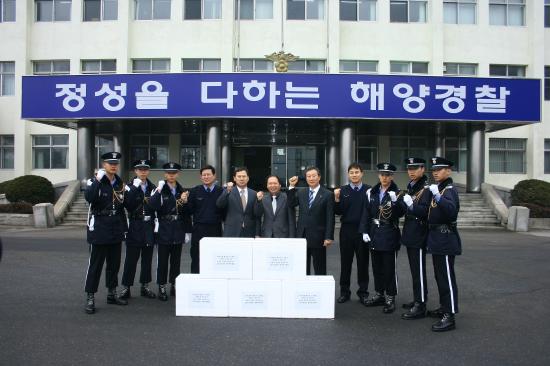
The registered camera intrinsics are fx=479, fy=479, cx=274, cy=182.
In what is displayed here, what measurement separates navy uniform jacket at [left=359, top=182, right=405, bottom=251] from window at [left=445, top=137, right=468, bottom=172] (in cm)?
1993

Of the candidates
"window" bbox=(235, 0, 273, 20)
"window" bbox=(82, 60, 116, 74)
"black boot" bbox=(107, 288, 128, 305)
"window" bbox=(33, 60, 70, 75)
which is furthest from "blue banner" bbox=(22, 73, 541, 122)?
"black boot" bbox=(107, 288, 128, 305)

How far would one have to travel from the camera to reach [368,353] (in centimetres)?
502

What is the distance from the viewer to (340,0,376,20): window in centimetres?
2527

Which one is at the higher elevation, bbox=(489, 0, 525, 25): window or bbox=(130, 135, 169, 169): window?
bbox=(489, 0, 525, 25): window

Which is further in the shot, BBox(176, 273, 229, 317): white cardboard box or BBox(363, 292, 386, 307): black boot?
BBox(363, 292, 386, 307): black boot

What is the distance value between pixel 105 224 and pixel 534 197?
18.3 m

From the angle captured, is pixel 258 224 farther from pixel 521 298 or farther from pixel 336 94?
pixel 336 94

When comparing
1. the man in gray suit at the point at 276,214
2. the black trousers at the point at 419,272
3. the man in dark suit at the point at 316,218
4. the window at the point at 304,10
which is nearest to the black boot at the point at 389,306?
the black trousers at the point at 419,272

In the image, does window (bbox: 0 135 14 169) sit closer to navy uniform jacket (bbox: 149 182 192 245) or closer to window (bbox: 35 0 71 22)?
window (bbox: 35 0 71 22)

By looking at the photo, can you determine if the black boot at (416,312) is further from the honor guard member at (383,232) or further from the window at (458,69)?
the window at (458,69)

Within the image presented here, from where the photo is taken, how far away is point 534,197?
19.6m

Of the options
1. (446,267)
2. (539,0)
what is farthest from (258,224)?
(539,0)

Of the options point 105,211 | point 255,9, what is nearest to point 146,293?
point 105,211

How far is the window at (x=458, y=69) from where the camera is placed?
25594 mm
